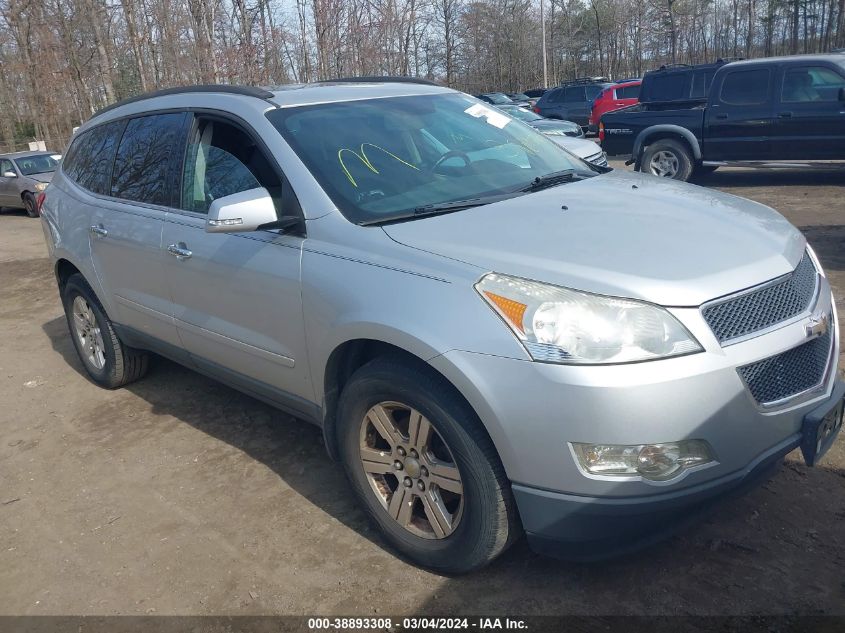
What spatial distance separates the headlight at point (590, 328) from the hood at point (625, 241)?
1.8 inches

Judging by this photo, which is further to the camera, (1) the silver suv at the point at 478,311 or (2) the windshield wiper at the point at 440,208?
(2) the windshield wiper at the point at 440,208

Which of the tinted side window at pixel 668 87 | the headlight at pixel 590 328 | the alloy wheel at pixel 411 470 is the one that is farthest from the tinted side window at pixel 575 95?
the headlight at pixel 590 328

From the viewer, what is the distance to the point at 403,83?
4332 mm

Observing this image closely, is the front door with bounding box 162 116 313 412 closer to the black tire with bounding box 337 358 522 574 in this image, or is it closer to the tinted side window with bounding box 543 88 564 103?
the black tire with bounding box 337 358 522 574

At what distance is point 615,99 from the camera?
20.4 metres

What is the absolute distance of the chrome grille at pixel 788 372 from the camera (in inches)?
98.3

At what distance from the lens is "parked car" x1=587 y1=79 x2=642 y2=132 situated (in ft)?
65.8

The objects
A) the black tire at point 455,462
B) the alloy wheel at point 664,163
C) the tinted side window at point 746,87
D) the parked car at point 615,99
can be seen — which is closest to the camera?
the black tire at point 455,462

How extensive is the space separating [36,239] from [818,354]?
1449cm

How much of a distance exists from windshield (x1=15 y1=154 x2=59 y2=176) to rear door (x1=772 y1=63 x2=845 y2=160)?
15.7 m

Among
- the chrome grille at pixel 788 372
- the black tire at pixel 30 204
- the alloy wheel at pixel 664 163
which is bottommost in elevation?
the black tire at pixel 30 204

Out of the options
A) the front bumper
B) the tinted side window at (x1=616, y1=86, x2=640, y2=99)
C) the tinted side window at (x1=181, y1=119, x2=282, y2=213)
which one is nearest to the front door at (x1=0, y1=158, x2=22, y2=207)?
the tinted side window at (x1=616, y1=86, x2=640, y2=99)

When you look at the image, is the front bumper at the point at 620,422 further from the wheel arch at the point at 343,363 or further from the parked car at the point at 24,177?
the parked car at the point at 24,177

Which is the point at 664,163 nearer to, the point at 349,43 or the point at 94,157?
the point at 94,157
